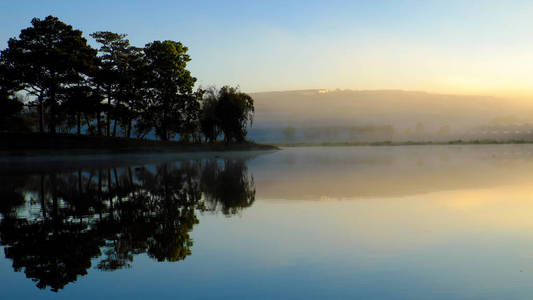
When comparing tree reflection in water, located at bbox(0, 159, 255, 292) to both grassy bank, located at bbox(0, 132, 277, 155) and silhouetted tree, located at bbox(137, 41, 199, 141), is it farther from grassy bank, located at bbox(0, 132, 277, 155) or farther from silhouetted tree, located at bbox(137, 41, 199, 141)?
silhouetted tree, located at bbox(137, 41, 199, 141)

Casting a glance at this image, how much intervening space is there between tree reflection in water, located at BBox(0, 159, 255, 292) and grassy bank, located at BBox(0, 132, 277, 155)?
32419mm

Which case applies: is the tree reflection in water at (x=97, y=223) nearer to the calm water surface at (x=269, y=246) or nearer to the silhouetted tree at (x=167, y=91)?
the calm water surface at (x=269, y=246)

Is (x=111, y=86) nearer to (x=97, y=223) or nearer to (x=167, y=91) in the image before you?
(x=167, y=91)

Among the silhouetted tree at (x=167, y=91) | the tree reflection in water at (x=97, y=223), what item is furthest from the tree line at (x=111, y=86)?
the tree reflection in water at (x=97, y=223)

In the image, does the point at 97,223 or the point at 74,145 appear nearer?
the point at 97,223

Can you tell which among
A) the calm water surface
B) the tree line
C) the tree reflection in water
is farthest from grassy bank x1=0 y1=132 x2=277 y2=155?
the calm water surface

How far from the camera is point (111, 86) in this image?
66250 millimetres

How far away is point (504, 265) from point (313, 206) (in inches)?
259

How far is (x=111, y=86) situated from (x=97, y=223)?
5981 centimetres

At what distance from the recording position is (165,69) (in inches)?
2758

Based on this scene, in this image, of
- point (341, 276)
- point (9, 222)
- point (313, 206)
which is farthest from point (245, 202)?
point (341, 276)

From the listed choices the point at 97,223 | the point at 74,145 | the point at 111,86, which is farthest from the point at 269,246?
the point at 111,86

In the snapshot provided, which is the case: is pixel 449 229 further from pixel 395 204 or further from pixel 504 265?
pixel 395 204

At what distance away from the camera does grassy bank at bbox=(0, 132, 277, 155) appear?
47.4 metres
